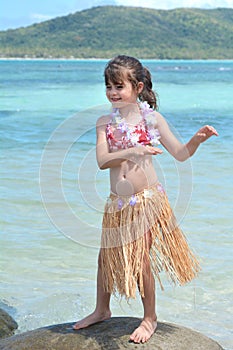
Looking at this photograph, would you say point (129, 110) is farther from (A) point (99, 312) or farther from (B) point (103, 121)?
(A) point (99, 312)

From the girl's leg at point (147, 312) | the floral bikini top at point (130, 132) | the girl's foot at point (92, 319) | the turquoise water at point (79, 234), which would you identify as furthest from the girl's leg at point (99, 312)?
the floral bikini top at point (130, 132)

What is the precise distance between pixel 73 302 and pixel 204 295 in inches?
35.0

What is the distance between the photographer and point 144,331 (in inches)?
125

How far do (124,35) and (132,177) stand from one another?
318 ft

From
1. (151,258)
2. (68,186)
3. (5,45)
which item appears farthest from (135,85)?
(5,45)

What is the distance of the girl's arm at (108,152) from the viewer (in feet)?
10.00

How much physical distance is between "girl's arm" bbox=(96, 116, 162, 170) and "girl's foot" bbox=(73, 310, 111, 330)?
737 mm

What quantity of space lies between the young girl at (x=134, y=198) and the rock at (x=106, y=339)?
0.05m

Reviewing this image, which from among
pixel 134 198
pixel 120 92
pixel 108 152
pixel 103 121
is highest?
pixel 120 92

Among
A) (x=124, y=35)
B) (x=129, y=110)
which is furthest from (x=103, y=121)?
(x=124, y=35)

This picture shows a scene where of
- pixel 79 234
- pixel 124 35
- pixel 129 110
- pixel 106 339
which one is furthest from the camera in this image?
pixel 124 35

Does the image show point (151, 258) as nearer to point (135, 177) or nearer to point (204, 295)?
point (135, 177)

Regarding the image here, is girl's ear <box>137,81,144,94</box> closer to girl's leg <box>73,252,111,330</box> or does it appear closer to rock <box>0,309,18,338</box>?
girl's leg <box>73,252,111,330</box>

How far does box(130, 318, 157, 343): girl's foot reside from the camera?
313 centimetres
